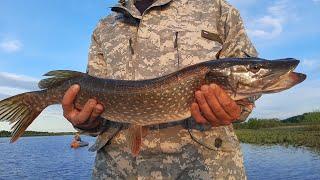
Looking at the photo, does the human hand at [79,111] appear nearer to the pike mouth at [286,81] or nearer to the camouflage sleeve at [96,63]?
the camouflage sleeve at [96,63]

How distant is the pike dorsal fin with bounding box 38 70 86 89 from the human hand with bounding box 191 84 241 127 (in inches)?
57.4

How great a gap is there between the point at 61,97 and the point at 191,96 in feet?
5.16

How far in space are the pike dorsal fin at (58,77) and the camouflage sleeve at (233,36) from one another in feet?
5.35

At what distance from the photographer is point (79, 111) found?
15.5ft

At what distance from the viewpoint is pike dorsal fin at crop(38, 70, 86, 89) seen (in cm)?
471

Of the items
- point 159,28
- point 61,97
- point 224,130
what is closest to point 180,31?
point 159,28

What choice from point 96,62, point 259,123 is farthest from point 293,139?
point 96,62

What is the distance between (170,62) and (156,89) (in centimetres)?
40

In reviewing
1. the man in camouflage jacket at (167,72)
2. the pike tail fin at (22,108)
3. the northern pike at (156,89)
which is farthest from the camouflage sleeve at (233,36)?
the pike tail fin at (22,108)

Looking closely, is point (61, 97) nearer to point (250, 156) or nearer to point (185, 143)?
point (185, 143)

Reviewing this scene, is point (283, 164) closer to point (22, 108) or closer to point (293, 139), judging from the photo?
point (293, 139)

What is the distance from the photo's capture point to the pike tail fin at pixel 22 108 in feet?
15.9

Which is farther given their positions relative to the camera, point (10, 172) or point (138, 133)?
point (10, 172)

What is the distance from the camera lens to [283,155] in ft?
104
